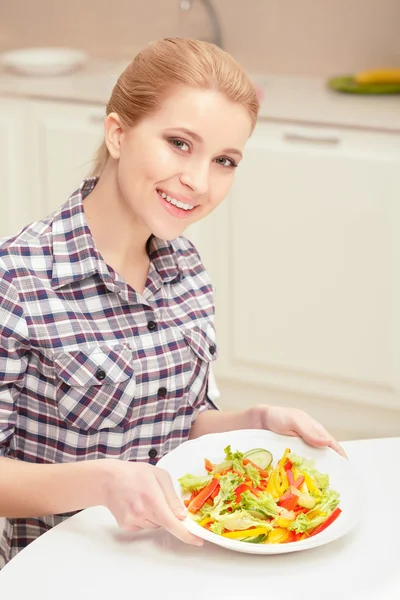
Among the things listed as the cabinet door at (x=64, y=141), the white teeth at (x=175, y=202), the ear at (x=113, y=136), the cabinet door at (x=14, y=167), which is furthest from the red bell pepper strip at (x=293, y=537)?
the cabinet door at (x=14, y=167)

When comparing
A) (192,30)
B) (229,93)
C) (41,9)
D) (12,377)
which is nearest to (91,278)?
(12,377)

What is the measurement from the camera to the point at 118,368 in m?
1.38

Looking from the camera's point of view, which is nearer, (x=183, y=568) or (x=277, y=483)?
(x=183, y=568)

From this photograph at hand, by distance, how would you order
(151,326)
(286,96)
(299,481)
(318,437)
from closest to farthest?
(299,481), (318,437), (151,326), (286,96)

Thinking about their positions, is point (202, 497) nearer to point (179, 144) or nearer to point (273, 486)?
point (273, 486)

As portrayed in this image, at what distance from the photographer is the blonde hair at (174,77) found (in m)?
1.31

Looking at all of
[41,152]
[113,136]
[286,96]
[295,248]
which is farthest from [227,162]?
[41,152]

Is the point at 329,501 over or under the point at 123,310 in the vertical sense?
under

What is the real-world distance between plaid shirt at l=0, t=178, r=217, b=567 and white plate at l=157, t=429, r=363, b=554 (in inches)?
5.7

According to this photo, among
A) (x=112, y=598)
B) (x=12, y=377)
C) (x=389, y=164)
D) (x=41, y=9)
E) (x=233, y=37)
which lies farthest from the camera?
(x=41, y=9)

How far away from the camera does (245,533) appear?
1150 mm

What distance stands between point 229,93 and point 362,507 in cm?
57

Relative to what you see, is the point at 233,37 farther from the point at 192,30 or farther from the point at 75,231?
the point at 75,231

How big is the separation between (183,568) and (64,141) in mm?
2188
